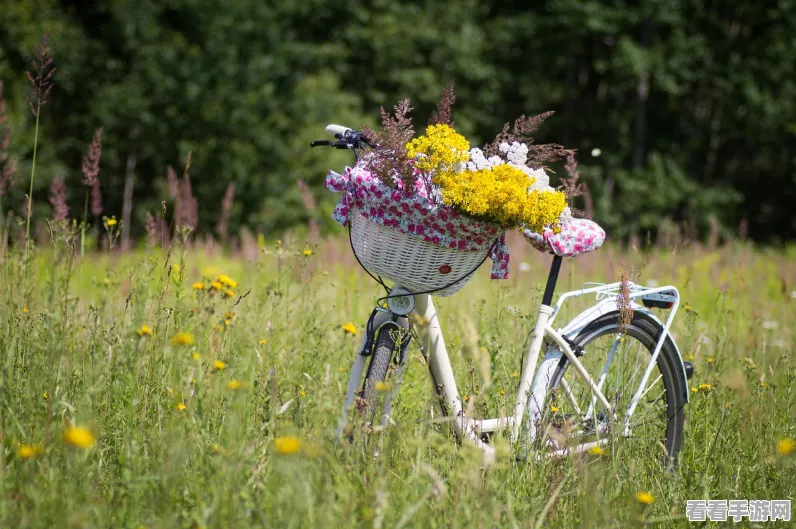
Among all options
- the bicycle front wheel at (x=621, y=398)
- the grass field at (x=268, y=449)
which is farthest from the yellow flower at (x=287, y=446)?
the bicycle front wheel at (x=621, y=398)

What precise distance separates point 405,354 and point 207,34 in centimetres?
1480

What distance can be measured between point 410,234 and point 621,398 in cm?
132

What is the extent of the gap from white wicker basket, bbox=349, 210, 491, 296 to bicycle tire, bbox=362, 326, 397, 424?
201 mm

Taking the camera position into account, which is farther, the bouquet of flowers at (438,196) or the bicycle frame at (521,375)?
the bicycle frame at (521,375)

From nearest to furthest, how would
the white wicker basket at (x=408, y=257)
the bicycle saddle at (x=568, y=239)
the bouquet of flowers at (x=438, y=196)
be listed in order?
the bouquet of flowers at (x=438, y=196) < the white wicker basket at (x=408, y=257) < the bicycle saddle at (x=568, y=239)

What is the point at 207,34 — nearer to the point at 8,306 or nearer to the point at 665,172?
the point at 665,172

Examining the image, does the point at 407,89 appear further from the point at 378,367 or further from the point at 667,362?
the point at 378,367

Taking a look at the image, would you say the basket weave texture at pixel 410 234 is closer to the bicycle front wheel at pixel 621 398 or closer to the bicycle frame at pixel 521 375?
the bicycle frame at pixel 521 375

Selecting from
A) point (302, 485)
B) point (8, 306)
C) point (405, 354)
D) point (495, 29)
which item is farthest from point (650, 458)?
point (495, 29)

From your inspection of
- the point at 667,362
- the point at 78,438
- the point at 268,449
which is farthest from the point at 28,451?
the point at 667,362

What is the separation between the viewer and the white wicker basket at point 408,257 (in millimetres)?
2488

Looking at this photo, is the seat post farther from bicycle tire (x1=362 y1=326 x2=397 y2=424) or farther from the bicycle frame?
bicycle tire (x1=362 y1=326 x2=397 y2=424)

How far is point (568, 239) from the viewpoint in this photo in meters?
2.81

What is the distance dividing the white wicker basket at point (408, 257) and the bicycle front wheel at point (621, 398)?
25.2 inches
